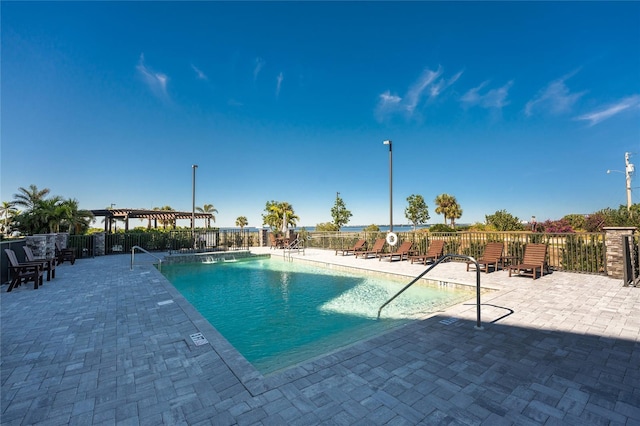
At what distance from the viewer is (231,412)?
201 cm

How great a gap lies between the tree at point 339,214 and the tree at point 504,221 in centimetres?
1947

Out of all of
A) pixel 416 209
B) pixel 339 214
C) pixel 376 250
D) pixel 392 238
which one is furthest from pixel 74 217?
pixel 416 209

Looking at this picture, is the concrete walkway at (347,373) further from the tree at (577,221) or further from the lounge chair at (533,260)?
the tree at (577,221)

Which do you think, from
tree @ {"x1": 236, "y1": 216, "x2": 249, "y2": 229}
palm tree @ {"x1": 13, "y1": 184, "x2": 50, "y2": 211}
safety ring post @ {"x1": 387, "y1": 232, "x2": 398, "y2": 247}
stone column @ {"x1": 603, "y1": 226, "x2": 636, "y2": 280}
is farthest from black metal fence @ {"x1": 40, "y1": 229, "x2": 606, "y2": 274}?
tree @ {"x1": 236, "y1": 216, "x2": 249, "y2": 229}

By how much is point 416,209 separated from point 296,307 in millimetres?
47847

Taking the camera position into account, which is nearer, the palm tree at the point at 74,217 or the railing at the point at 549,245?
the railing at the point at 549,245

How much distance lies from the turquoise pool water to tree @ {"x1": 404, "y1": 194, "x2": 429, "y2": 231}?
143 feet

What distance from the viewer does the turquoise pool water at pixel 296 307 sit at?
4.14 meters

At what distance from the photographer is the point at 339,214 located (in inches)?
1561

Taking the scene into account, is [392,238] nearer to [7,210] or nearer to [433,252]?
[433,252]

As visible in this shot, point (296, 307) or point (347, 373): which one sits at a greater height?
point (347, 373)

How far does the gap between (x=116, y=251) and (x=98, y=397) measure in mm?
15300

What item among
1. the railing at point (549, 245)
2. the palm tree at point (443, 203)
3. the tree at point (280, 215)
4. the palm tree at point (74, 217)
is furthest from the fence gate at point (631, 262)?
the palm tree at point (443, 203)

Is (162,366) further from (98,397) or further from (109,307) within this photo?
(109,307)
